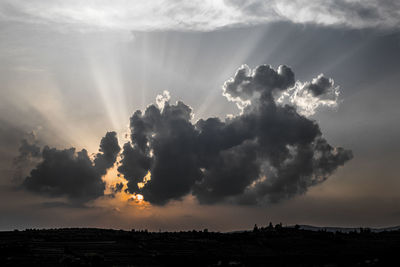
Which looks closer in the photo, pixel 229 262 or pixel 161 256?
pixel 229 262

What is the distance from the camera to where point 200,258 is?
572ft

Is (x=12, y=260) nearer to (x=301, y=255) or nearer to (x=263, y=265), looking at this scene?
(x=263, y=265)

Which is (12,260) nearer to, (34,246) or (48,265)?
(48,265)

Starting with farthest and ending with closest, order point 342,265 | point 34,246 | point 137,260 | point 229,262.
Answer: point 34,246, point 137,260, point 229,262, point 342,265

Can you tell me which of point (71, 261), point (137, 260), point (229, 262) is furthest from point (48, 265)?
point (229, 262)

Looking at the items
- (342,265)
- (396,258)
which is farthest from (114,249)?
(396,258)

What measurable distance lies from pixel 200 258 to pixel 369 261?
63.1 meters

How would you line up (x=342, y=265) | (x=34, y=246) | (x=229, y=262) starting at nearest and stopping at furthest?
(x=342, y=265)
(x=229, y=262)
(x=34, y=246)

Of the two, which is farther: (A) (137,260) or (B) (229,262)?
(A) (137,260)

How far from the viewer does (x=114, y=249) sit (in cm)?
19875

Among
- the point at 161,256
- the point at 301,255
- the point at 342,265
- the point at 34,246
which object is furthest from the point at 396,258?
the point at 34,246

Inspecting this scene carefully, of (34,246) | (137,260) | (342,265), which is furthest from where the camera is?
(34,246)

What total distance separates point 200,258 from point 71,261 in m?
49.7

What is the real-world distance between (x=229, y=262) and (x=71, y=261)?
187 ft
